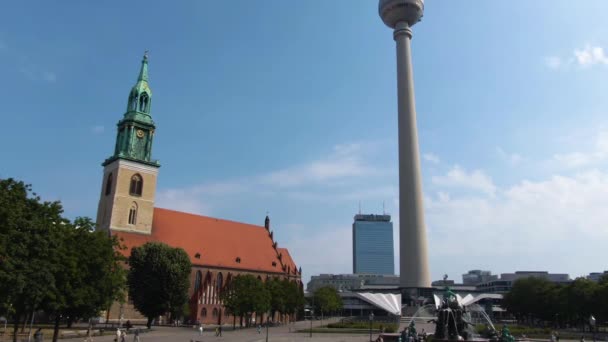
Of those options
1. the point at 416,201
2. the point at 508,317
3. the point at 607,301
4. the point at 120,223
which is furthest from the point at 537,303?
the point at 120,223

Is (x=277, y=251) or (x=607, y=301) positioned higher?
(x=277, y=251)

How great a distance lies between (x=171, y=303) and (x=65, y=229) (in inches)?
921

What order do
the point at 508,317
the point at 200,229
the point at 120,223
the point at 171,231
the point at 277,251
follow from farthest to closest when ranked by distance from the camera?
1. the point at 508,317
2. the point at 277,251
3. the point at 200,229
4. the point at 171,231
5. the point at 120,223

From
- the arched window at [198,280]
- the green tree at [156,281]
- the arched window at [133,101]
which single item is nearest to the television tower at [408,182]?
the green tree at [156,281]

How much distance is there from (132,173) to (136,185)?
1925 mm

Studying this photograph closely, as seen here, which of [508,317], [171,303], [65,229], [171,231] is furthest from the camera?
[508,317]

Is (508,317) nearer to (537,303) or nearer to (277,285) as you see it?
(537,303)

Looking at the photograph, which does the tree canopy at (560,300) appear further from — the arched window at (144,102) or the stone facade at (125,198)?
the arched window at (144,102)

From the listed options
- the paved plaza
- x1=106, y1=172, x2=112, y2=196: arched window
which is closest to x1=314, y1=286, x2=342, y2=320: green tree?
x1=106, y1=172, x2=112, y2=196: arched window

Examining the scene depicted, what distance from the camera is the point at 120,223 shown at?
6969 centimetres

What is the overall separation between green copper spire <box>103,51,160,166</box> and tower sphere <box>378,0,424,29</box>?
40.2 metres

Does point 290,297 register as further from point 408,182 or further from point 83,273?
point 83,273

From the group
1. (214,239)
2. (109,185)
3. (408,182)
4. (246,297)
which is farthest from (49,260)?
(214,239)

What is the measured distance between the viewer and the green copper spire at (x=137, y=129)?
7250 centimetres
